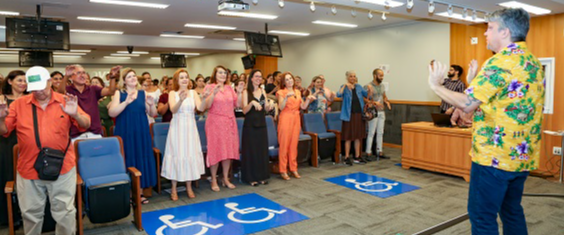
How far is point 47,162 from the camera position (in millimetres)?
3064

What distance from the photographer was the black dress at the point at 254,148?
5430 millimetres

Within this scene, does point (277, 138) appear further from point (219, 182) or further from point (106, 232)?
point (106, 232)

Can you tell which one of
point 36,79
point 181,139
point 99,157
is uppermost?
point 36,79

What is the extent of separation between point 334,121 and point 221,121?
10.2 ft

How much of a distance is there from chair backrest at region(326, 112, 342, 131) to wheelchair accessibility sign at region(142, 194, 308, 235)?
3.01 m

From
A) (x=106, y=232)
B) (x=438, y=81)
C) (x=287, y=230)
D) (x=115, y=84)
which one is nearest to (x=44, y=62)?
(x=115, y=84)

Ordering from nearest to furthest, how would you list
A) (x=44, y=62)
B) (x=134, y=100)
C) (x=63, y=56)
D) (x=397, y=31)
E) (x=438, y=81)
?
(x=438, y=81) < (x=134, y=100) < (x=397, y=31) < (x=44, y=62) < (x=63, y=56)

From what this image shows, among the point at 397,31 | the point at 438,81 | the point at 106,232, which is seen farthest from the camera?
the point at 397,31

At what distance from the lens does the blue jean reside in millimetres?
2156

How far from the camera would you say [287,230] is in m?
3.94

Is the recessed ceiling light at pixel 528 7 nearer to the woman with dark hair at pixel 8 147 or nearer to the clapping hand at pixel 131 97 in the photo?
the clapping hand at pixel 131 97

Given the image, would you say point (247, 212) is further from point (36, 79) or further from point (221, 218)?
point (36, 79)

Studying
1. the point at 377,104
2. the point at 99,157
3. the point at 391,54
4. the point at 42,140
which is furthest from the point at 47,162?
the point at 391,54

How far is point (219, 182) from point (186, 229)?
1.91 m
